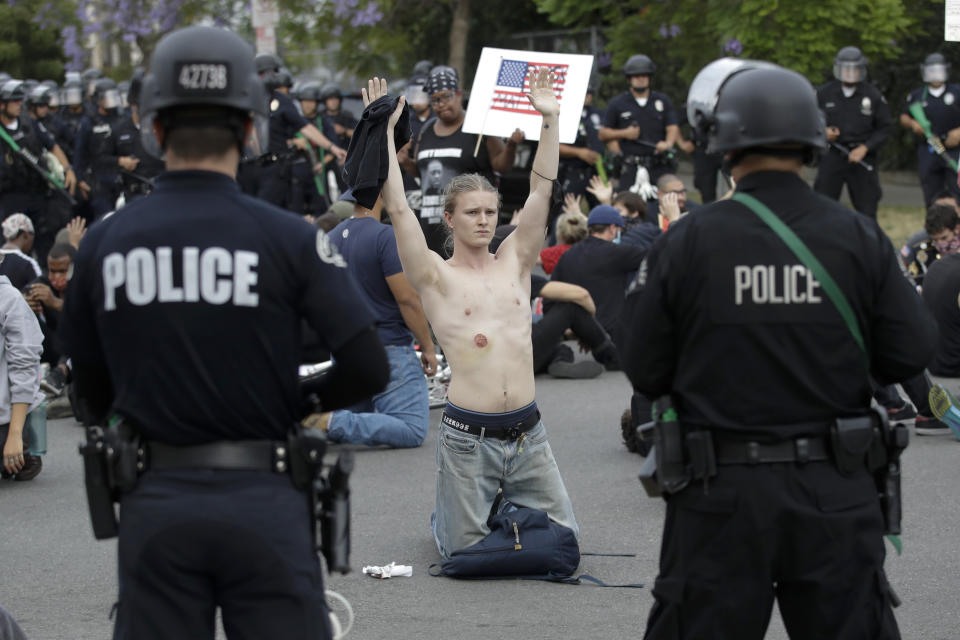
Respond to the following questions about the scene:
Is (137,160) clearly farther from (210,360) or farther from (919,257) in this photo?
(210,360)

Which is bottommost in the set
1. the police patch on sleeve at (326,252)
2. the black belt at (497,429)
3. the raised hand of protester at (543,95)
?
the black belt at (497,429)

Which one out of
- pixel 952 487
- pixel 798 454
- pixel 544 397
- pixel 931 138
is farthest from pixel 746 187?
pixel 931 138

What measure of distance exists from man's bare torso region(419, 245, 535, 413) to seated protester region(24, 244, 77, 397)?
518 cm

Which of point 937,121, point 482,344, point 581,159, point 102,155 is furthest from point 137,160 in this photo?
point 482,344

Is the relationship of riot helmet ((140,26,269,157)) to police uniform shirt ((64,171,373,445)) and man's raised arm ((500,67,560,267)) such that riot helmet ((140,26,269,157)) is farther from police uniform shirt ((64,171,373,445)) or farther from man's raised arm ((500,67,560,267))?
man's raised arm ((500,67,560,267))

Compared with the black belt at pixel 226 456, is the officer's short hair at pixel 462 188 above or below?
above

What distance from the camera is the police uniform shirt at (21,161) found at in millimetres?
15758

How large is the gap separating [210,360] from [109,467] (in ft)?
1.24

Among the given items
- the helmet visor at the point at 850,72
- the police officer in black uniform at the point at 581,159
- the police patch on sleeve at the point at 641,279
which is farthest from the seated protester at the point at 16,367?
the helmet visor at the point at 850,72

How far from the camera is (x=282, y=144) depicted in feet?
57.1

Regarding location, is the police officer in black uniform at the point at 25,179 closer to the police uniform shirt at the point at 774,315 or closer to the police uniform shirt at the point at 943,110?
the police uniform shirt at the point at 943,110

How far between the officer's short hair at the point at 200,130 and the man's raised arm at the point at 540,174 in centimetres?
237

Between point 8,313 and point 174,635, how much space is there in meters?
5.13

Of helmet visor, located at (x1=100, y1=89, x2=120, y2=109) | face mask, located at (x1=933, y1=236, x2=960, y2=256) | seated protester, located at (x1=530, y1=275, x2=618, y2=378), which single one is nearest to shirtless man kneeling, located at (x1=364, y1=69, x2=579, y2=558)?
seated protester, located at (x1=530, y1=275, x2=618, y2=378)
